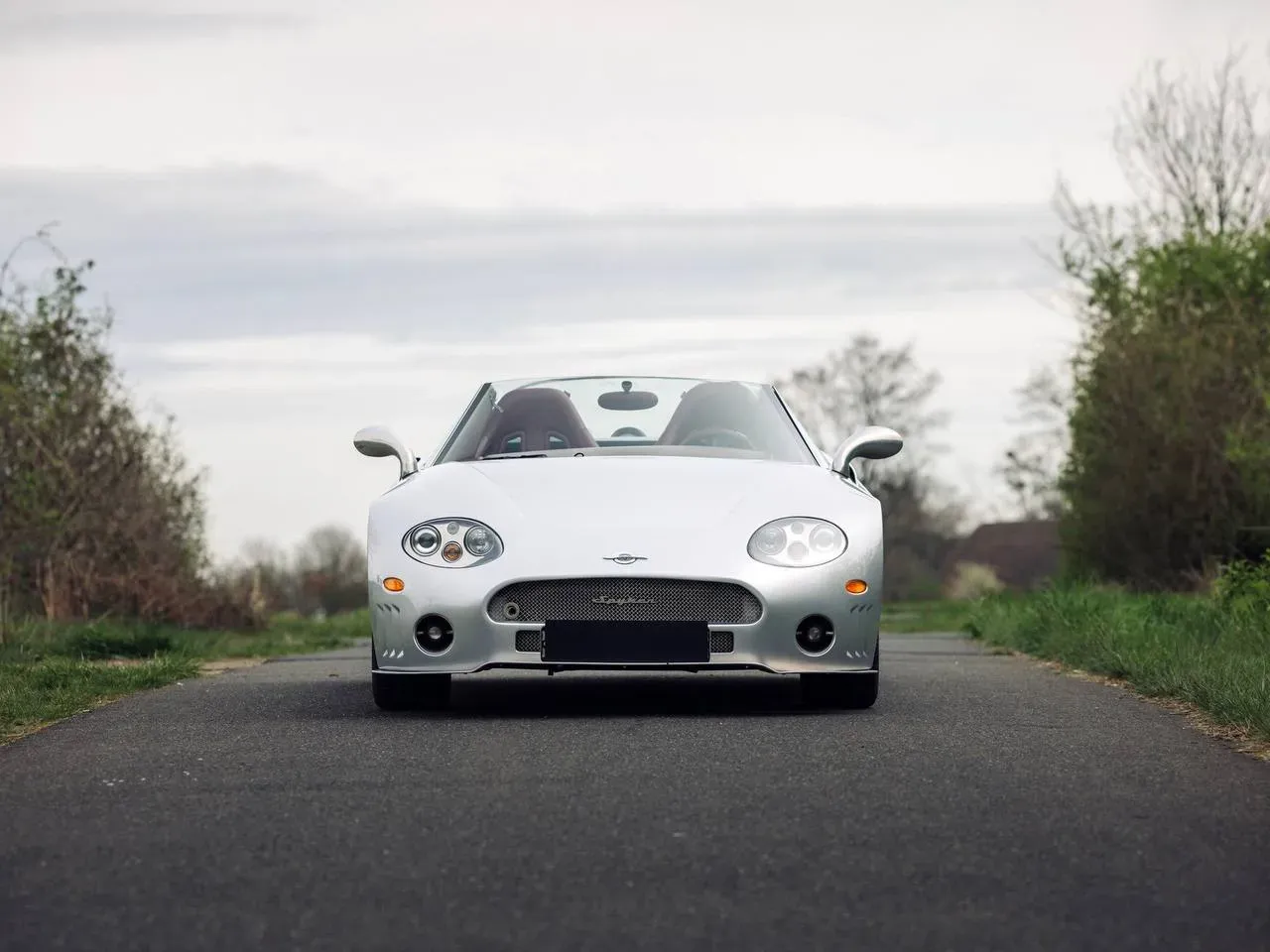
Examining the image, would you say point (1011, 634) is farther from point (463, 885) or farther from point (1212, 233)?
point (1212, 233)

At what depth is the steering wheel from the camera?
27.7 feet

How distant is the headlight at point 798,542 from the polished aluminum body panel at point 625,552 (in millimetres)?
32

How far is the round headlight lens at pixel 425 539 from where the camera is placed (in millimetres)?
7340

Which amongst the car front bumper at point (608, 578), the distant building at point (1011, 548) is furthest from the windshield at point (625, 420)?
the distant building at point (1011, 548)

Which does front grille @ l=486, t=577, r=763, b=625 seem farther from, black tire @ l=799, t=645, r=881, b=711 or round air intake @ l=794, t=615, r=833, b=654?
black tire @ l=799, t=645, r=881, b=711

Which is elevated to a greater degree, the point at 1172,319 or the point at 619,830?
the point at 1172,319

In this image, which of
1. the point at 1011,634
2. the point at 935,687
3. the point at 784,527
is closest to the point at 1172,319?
the point at 1011,634

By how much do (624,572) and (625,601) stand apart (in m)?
0.11

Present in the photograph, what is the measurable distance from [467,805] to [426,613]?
233cm

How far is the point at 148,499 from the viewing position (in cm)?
1811

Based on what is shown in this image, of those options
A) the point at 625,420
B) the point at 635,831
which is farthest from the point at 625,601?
the point at 635,831

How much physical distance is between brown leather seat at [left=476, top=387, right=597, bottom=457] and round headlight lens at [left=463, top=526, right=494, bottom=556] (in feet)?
3.35

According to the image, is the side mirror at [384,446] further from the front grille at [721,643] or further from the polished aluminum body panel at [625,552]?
the front grille at [721,643]

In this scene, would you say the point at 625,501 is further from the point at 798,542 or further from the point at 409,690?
the point at 409,690
